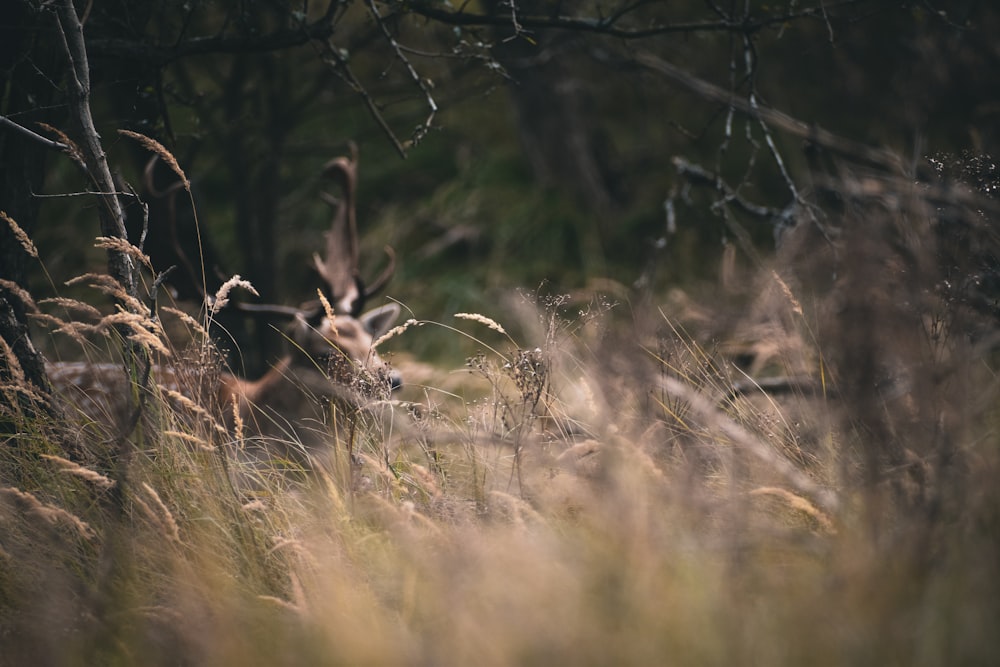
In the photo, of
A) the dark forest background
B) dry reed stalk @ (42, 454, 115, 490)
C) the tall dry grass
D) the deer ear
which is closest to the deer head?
the deer ear

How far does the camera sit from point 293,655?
1.69 m

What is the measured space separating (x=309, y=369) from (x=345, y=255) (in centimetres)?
84

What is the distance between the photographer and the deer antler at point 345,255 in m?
4.67

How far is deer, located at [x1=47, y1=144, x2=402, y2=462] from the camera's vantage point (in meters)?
2.71

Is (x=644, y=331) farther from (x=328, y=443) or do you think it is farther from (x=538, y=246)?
(x=538, y=246)

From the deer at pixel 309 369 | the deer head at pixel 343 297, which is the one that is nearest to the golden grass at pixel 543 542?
the deer at pixel 309 369

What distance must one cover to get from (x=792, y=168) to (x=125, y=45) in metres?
5.74

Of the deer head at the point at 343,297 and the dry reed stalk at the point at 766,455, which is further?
the deer head at the point at 343,297

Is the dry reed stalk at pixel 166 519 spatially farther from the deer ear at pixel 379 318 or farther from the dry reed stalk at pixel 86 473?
the deer ear at pixel 379 318

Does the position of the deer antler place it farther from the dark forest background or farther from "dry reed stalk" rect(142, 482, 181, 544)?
"dry reed stalk" rect(142, 482, 181, 544)

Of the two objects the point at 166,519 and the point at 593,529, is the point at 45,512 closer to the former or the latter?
the point at 166,519

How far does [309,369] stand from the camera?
433 centimetres

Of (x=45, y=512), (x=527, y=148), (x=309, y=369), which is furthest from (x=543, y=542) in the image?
(x=527, y=148)

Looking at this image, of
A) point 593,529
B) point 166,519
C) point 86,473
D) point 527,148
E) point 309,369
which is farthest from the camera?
point 527,148
